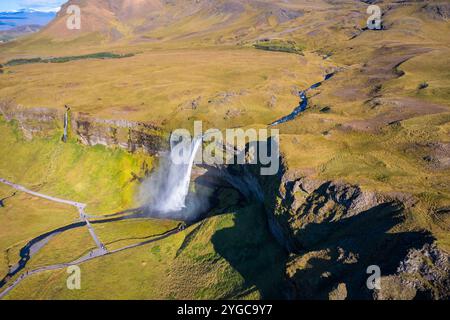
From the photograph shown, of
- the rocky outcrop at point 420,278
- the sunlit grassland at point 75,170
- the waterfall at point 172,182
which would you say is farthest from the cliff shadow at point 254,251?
the sunlit grassland at point 75,170

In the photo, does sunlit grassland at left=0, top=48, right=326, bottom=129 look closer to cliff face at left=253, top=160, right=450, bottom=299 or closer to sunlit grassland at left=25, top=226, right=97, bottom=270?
sunlit grassland at left=25, top=226, right=97, bottom=270

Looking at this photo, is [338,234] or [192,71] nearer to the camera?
[338,234]

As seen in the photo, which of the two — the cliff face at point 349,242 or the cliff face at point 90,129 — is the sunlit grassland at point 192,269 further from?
the cliff face at point 90,129

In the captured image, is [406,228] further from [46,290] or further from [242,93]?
[242,93]

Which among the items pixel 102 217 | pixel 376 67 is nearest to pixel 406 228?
pixel 102 217

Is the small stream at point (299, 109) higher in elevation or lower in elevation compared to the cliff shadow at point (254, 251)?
higher

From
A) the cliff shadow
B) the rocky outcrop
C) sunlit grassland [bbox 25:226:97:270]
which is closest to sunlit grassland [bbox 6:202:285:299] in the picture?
the cliff shadow
